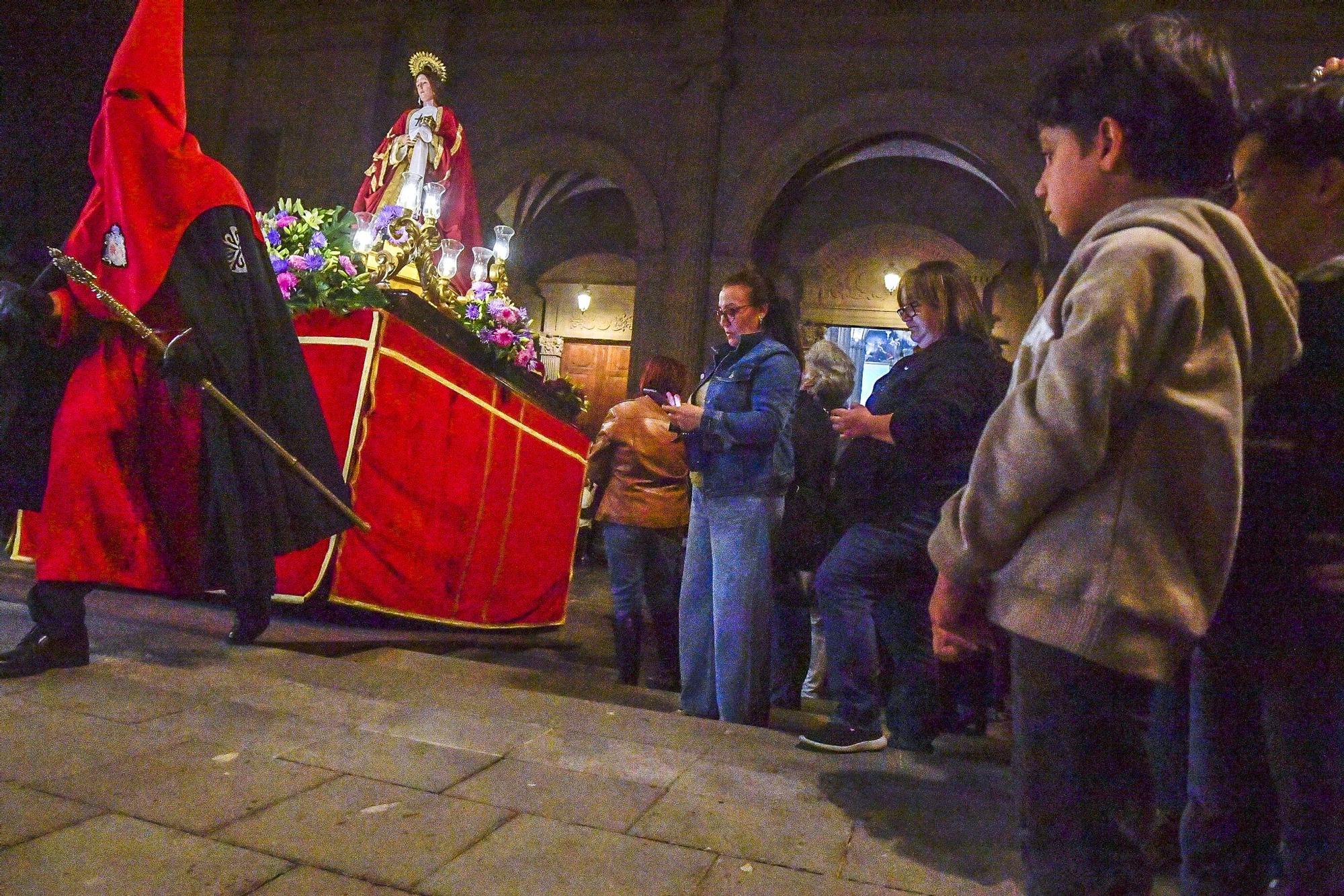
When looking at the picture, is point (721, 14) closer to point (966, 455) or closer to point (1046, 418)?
point (966, 455)

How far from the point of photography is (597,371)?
14.1 m

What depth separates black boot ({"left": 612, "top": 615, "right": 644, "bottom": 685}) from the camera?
4.43m

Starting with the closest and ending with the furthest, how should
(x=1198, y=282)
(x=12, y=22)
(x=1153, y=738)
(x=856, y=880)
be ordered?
(x=1198, y=282) < (x=856, y=880) < (x=1153, y=738) < (x=12, y=22)

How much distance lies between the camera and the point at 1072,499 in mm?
1189

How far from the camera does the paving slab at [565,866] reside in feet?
5.39

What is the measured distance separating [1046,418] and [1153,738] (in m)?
1.71

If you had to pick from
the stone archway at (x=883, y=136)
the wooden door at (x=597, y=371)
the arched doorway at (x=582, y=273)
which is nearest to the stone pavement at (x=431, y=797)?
the stone archway at (x=883, y=136)

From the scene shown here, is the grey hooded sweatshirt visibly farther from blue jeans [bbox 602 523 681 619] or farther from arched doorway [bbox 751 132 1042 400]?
arched doorway [bbox 751 132 1042 400]

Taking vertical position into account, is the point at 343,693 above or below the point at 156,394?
below

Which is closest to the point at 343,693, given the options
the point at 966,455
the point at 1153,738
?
the point at 966,455

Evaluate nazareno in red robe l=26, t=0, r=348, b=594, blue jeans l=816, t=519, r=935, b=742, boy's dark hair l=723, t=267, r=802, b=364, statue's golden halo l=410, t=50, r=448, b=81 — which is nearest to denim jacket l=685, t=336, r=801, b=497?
boy's dark hair l=723, t=267, r=802, b=364

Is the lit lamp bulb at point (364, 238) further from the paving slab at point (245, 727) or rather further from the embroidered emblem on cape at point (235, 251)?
the paving slab at point (245, 727)

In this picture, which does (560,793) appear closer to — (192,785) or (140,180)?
(192,785)

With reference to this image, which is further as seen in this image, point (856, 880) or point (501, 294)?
point (501, 294)
